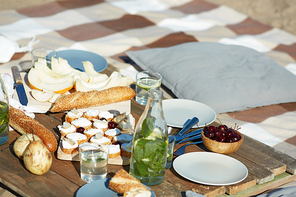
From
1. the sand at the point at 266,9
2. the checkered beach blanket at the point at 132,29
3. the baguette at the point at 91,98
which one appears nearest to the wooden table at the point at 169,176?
the baguette at the point at 91,98

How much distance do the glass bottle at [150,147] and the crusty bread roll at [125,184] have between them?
6 centimetres

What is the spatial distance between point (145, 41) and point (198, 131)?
1.71m

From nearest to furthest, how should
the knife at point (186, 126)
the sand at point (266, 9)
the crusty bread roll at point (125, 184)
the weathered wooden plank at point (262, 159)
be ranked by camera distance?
the crusty bread roll at point (125, 184) → the weathered wooden plank at point (262, 159) → the knife at point (186, 126) → the sand at point (266, 9)

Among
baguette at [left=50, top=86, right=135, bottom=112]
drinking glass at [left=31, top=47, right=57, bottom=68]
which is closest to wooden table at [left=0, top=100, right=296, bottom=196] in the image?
baguette at [left=50, top=86, right=135, bottom=112]

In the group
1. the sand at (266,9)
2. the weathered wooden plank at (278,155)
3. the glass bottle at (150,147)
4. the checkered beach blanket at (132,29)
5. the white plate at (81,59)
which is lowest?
the sand at (266,9)

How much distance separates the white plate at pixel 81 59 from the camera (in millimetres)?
2059

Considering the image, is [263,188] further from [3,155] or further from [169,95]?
[169,95]

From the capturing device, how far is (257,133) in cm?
195

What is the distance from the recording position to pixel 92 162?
1.09 m

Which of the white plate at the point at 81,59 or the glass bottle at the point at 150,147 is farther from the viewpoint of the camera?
the white plate at the point at 81,59

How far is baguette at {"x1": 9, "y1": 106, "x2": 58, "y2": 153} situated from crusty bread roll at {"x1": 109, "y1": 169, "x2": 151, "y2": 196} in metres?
0.30

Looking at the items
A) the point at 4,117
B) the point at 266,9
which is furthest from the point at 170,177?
the point at 266,9

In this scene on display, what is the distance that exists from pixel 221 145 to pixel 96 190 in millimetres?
482

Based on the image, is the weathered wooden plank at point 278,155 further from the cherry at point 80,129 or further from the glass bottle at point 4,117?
the glass bottle at point 4,117
